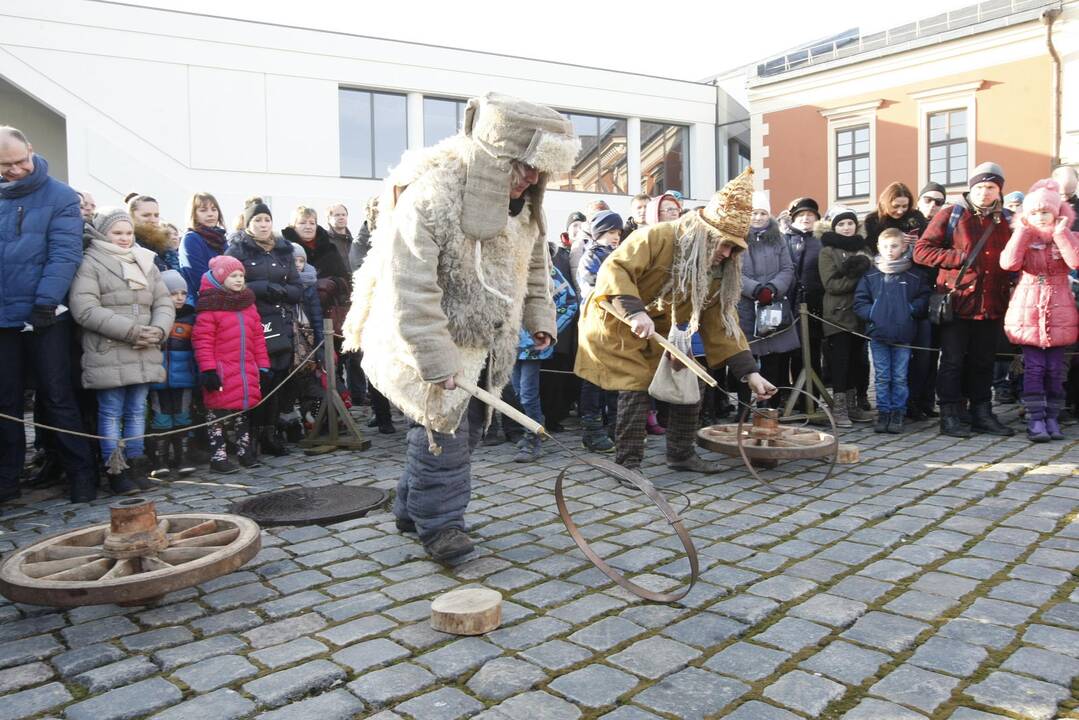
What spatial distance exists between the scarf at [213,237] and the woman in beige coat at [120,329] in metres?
0.88

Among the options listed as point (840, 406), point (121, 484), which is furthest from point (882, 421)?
point (121, 484)

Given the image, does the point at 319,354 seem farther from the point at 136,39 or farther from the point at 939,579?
the point at 136,39

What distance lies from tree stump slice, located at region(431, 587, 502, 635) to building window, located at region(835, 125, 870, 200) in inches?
972

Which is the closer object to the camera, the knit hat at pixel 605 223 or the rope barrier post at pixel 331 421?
the rope barrier post at pixel 331 421

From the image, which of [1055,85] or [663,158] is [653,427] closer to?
[1055,85]

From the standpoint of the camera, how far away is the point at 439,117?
2427 centimetres

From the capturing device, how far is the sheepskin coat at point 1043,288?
6.58 meters

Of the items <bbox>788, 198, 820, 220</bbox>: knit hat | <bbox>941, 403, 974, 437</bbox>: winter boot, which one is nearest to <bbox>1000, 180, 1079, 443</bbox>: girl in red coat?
<bbox>941, 403, 974, 437</bbox>: winter boot

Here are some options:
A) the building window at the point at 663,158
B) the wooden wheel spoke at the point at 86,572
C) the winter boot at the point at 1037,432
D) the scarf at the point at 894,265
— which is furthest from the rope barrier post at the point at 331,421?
the building window at the point at 663,158

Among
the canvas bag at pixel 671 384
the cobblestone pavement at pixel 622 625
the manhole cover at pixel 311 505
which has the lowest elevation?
the cobblestone pavement at pixel 622 625

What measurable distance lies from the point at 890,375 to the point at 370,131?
62.1ft

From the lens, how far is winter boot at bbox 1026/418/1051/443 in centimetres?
655

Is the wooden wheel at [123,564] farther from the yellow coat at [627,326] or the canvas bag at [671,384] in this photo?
the canvas bag at [671,384]

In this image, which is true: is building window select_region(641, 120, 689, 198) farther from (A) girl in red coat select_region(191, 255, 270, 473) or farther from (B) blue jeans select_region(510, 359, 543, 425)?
(A) girl in red coat select_region(191, 255, 270, 473)
